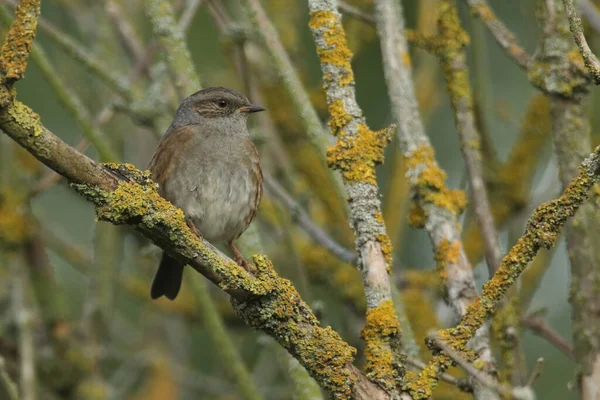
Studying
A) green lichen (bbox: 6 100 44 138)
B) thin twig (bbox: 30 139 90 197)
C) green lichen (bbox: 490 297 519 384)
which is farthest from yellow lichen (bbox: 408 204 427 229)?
thin twig (bbox: 30 139 90 197)

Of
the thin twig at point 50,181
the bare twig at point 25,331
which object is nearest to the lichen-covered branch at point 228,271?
the bare twig at point 25,331

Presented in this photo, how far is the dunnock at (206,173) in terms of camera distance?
4586mm

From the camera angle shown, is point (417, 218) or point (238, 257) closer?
point (417, 218)

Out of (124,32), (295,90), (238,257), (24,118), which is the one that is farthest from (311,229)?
(24,118)

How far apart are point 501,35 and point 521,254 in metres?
1.62

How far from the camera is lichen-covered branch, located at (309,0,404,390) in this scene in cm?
287

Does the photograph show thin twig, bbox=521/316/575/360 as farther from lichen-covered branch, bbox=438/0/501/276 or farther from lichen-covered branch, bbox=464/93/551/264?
lichen-covered branch, bbox=464/93/551/264

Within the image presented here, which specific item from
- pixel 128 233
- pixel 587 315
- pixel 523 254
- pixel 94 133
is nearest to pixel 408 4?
pixel 128 233

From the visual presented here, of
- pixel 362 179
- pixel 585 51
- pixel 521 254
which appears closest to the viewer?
pixel 585 51

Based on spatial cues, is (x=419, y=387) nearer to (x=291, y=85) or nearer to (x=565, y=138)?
(x=565, y=138)

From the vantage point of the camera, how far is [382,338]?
2.87m

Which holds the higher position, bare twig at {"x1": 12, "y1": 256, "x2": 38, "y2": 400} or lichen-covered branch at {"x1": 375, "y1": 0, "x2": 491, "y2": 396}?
lichen-covered branch at {"x1": 375, "y1": 0, "x2": 491, "y2": 396}

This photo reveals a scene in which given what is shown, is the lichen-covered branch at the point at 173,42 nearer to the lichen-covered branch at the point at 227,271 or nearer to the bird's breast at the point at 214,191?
the bird's breast at the point at 214,191

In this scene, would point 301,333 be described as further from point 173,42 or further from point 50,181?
point 50,181
